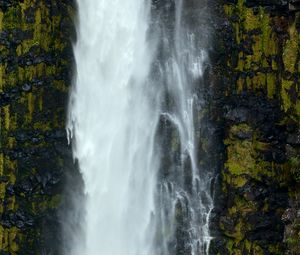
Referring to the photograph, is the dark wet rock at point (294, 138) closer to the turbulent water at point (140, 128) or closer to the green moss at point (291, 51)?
the green moss at point (291, 51)

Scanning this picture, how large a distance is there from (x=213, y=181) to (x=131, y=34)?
619 cm

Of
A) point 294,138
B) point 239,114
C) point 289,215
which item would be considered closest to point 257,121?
point 239,114

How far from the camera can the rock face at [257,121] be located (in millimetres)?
19641

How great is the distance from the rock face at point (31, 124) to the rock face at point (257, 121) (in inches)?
238

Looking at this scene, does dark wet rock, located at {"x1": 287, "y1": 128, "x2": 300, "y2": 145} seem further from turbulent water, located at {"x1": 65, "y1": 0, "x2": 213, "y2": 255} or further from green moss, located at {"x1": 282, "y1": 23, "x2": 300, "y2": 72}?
turbulent water, located at {"x1": 65, "y1": 0, "x2": 213, "y2": 255}

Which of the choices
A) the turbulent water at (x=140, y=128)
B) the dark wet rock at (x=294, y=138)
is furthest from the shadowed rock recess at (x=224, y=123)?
the turbulent water at (x=140, y=128)

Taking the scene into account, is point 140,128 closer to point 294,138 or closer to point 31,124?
point 31,124

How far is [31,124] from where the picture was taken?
21.3 meters

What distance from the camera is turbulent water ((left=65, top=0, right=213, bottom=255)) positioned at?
20203 mm

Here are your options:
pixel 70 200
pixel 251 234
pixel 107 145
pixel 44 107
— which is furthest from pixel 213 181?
pixel 44 107

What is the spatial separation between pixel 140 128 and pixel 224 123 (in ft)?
9.94

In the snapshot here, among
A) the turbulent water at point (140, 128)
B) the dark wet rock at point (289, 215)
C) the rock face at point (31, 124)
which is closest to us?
the dark wet rock at point (289, 215)

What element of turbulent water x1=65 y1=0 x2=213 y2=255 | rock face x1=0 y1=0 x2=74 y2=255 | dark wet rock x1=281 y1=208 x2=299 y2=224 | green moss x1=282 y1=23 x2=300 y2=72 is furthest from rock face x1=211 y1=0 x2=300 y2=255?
rock face x1=0 y1=0 x2=74 y2=255

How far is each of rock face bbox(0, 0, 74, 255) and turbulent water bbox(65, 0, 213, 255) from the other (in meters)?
0.78
